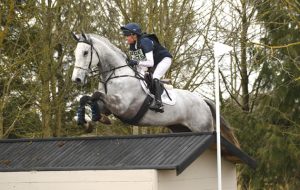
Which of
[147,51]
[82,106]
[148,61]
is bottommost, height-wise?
[82,106]

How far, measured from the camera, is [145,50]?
8.95 m

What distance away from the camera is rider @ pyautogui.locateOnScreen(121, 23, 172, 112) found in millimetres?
8836

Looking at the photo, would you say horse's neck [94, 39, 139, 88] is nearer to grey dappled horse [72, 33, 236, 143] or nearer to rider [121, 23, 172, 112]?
grey dappled horse [72, 33, 236, 143]

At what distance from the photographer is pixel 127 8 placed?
47.1 ft

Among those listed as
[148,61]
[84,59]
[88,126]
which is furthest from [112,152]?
[148,61]

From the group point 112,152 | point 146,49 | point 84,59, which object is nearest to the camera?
point 112,152

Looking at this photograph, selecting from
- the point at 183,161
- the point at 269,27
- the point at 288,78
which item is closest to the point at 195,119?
the point at 183,161

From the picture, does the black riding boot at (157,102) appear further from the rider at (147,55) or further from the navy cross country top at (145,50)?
the navy cross country top at (145,50)

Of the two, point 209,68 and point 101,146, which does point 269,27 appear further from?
point 101,146

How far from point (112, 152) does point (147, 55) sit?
1550mm

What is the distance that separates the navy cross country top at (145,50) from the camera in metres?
8.95

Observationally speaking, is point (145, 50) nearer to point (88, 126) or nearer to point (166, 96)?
point (166, 96)

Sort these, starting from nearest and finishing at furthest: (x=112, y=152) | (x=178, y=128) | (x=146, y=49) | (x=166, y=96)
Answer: (x=112, y=152) < (x=146, y=49) < (x=166, y=96) < (x=178, y=128)

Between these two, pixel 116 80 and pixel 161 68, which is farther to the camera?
pixel 161 68
